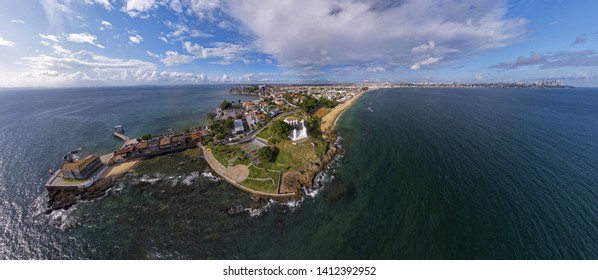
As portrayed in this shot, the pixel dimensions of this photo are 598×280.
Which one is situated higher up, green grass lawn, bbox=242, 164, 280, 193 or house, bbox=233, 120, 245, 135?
house, bbox=233, 120, 245, 135

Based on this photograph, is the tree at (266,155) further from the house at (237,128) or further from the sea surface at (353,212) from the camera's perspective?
the house at (237,128)

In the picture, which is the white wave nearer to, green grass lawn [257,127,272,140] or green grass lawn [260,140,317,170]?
green grass lawn [260,140,317,170]

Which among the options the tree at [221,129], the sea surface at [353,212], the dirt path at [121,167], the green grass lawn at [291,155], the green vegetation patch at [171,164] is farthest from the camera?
the tree at [221,129]

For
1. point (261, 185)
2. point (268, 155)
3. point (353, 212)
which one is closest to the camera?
point (353, 212)

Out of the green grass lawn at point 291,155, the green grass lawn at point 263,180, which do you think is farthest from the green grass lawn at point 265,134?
the green grass lawn at point 263,180

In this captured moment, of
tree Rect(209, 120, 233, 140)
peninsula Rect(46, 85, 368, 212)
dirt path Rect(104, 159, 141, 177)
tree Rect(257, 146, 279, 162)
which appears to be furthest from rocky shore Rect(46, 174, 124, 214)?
tree Rect(257, 146, 279, 162)

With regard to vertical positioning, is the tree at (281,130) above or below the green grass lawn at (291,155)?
above

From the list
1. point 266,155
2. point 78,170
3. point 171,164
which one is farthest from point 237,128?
point 78,170

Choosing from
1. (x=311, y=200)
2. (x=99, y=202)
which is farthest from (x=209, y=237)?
(x=99, y=202)

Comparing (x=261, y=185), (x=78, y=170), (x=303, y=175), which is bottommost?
(x=261, y=185)

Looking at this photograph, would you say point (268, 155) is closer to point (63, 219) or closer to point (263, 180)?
point (263, 180)

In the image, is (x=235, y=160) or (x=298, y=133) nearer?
(x=235, y=160)

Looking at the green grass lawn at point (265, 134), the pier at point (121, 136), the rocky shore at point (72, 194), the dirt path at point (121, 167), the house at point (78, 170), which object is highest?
the green grass lawn at point (265, 134)
